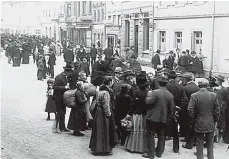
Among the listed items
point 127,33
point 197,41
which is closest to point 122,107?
point 197,41

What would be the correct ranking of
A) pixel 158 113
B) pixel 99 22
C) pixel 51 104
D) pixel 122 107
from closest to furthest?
pixel 158 113 → pixel 122 107 → pixel 51 104 → pixel 99 22

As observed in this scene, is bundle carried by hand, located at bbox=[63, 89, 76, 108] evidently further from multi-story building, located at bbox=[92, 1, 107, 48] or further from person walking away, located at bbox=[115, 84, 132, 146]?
multi-story building, located at bbox=[92, 1, 107, 48]

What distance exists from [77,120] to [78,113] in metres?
0.19

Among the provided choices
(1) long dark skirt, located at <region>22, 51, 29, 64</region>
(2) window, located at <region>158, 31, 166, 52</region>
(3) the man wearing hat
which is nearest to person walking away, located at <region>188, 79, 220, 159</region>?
(3) the man wearing hat

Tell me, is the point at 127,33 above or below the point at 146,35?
above

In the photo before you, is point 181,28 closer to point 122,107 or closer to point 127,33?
point 127,33

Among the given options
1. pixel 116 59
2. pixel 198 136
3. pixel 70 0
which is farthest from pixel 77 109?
pixel 70 0

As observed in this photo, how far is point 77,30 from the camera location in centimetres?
4941

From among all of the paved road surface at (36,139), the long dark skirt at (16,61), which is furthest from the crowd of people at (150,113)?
the long dark skirt at (16,61)

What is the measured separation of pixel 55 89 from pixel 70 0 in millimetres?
44488

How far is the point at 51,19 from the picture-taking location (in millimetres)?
60719

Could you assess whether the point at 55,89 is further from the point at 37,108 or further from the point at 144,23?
the point at 144,23

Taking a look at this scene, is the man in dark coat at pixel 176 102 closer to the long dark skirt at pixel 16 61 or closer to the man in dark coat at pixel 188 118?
the man in dark coat at pixel 188 118

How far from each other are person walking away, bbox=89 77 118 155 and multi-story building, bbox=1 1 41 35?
66.9m
